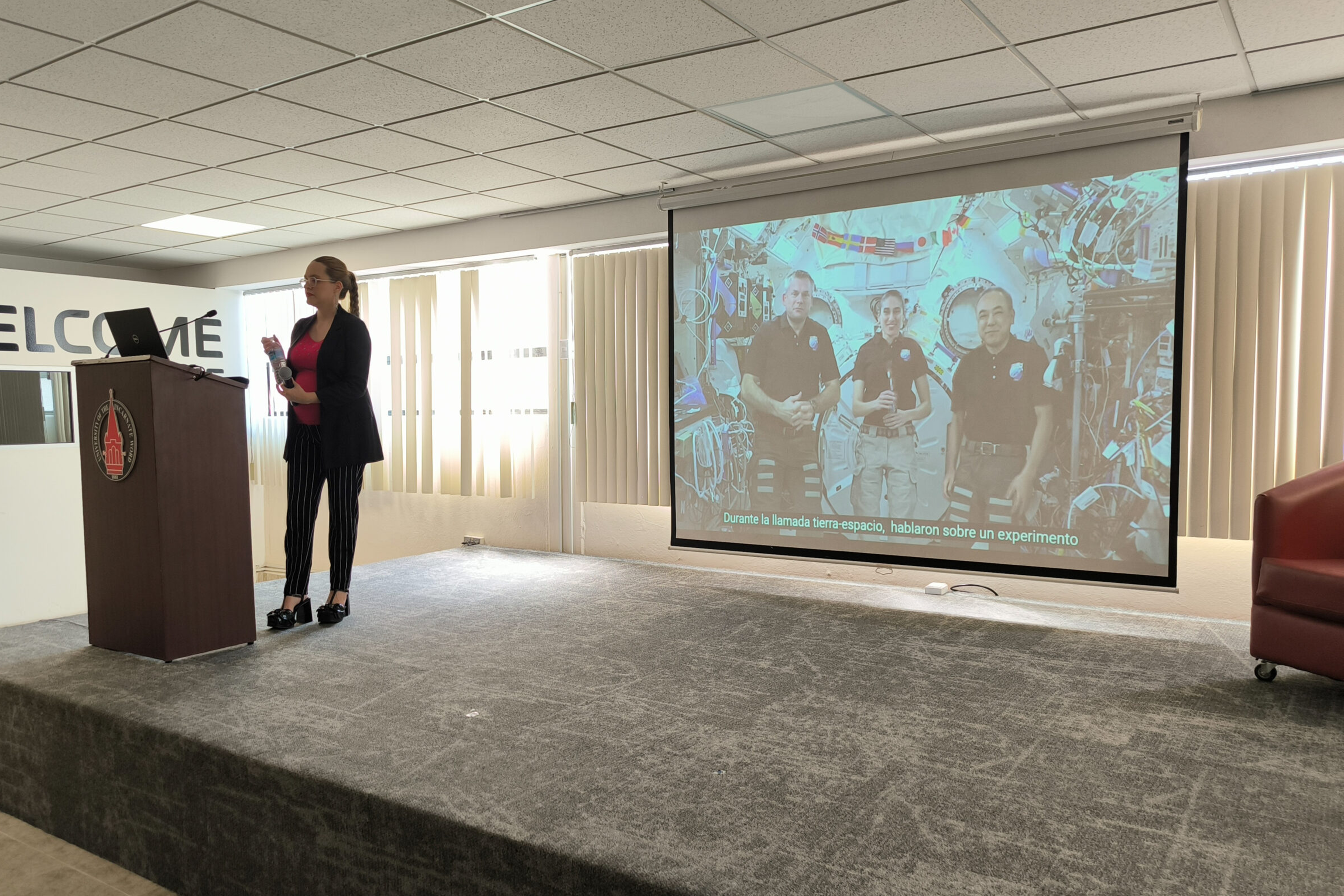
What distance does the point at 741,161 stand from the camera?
15.7 feet

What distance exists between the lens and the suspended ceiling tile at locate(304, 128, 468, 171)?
427 centimetres

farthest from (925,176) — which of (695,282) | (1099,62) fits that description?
(695,282)

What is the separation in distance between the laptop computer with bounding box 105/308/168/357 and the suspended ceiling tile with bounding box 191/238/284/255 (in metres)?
4.11

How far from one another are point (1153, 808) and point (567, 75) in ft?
10.4

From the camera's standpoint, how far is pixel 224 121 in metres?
4.02

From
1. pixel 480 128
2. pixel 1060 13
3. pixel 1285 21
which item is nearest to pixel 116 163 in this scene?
pixel 480 128

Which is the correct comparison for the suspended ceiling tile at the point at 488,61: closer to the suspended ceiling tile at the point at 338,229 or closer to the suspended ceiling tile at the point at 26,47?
the suspended ceiling tile at the point at 26,47

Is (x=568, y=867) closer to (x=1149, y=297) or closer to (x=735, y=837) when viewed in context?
(x=735, y=837)

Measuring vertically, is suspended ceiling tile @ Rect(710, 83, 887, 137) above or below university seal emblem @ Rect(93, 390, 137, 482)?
above

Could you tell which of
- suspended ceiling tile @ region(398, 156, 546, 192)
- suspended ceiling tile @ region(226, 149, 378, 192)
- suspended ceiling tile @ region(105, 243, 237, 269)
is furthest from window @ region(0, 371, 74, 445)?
suspended ceiling tile @ region(226, 149, 378, 192)

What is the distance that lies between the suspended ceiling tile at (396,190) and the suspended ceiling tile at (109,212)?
1479mm

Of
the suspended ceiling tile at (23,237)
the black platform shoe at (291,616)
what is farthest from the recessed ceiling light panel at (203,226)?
the black platform shoe at (291,616)

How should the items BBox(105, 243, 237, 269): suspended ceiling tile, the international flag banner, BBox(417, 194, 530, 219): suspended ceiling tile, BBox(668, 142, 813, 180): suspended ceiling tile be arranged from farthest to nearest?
1. BBox(105, 243, 237, 269): suspended ceiling tile
2. BBox(417, 194, 530, 219): suspended ceiling tile
3. BBox(668, 142, 813, 180): suspended ceiling tile
4. the international flag banner

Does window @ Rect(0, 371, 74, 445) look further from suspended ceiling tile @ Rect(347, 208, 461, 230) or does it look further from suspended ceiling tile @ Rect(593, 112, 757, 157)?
suspended ceiling tile @ Rect(593, 112, 757, 157)
